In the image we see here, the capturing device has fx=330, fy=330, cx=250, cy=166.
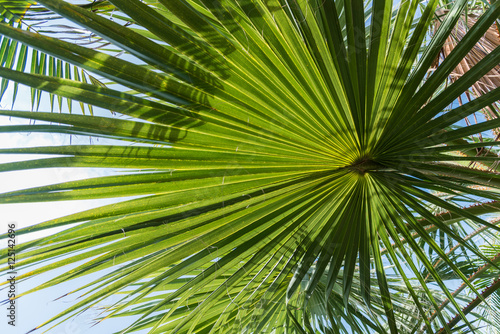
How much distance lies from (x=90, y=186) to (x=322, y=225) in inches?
24.9

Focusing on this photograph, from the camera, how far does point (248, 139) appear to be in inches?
33.6

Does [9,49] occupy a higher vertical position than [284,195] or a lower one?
higher

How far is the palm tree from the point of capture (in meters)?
0.68

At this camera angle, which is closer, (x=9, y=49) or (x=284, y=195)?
(x=284, y=195)

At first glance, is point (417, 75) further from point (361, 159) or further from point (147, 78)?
point (147, 78)

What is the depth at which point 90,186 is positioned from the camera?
758 mm

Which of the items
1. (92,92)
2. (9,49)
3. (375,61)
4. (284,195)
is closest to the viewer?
(92,92)

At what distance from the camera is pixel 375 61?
0.78 meters

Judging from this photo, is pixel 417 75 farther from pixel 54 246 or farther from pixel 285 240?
pixel 54 246

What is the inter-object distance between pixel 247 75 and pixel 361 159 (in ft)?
1.34

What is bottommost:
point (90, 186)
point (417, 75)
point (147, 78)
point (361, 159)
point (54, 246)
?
point (54, 246)

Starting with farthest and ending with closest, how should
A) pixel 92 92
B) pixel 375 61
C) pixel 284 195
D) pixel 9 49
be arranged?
pixel 9 49 → pixel 284 195 → pixel 375 61 → pixel 92 92

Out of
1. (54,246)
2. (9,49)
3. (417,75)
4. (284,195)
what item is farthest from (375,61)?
(9,49)

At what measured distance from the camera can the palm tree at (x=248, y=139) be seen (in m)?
0.68
